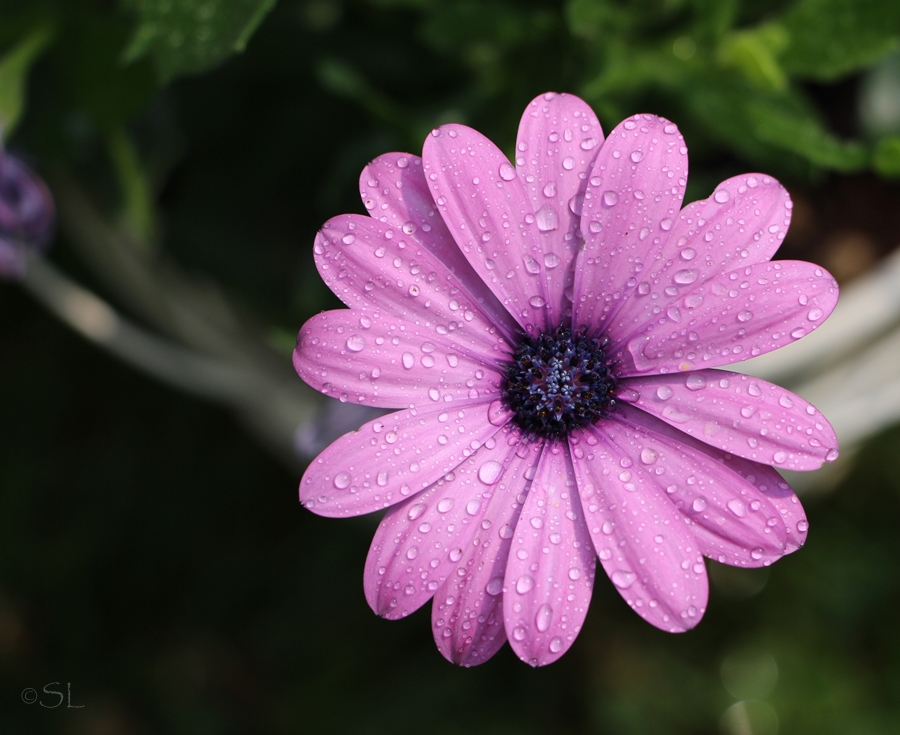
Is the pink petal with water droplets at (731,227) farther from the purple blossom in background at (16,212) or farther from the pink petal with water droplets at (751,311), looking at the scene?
the purple blossom in background at (16,212)

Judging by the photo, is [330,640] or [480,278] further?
[330,640]

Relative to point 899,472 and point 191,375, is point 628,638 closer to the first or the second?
point 899,472

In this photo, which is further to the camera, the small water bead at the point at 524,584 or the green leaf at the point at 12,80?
the green leaf at the point at 12,80

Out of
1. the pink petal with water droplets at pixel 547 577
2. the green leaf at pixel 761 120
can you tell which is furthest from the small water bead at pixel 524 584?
the green leaf at pixel 761 120

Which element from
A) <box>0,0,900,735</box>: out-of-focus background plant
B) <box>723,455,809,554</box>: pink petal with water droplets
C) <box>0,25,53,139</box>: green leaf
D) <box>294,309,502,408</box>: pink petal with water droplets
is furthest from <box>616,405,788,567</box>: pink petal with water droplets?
<box>0,25,53,139</box>: green leaf

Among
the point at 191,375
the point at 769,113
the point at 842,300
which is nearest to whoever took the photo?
the point at 769,113

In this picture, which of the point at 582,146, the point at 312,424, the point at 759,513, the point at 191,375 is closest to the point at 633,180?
the point at 582,146

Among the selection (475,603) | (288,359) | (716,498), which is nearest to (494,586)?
(475,603)

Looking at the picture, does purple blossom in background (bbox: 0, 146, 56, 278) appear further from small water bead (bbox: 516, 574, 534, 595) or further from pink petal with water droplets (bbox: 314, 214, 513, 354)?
small water bead (bbox: 516, 574, 534, 595)
